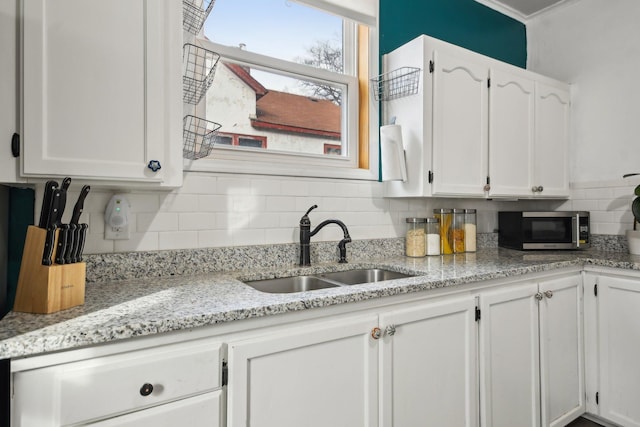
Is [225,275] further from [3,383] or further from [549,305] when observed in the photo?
[549,305]

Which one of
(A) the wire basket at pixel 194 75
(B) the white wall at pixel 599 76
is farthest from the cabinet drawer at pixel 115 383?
(B) the white wall at pixel 599 76

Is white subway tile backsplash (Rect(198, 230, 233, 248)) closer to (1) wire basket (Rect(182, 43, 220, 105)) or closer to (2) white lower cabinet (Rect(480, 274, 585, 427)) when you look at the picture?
(1) wire basket (Rect(182, 43, 220, 105))

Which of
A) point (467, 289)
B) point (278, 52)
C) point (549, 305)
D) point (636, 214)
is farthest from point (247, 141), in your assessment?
point (636, 214)

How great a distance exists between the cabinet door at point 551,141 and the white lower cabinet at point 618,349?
0.79 meters

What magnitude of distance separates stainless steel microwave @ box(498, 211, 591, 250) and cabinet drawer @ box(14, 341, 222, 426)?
2.21m

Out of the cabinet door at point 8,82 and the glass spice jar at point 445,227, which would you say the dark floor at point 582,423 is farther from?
the cabinet door at point 8,82

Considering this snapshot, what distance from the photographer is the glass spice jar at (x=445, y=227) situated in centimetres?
236

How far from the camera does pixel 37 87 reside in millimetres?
1100

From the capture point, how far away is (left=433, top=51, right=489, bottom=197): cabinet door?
2.09m

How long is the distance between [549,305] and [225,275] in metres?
1.72

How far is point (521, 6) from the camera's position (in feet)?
9.59

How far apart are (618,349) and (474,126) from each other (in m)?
1.50

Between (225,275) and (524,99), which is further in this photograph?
(524,99)

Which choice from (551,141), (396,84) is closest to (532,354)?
(551,141)
